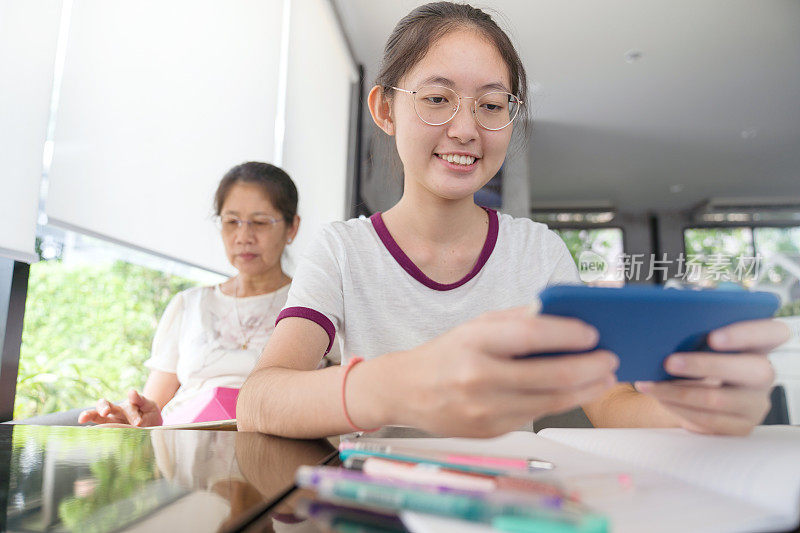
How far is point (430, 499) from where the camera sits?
0.81 feet

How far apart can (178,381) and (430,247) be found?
95 cm

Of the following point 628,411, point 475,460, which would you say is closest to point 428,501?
point 475,460

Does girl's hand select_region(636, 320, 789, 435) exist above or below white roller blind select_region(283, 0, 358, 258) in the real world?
below

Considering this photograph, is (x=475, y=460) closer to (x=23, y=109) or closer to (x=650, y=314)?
(x=650, y=314)

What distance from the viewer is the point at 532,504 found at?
23 cm

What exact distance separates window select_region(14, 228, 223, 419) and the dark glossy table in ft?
4.43

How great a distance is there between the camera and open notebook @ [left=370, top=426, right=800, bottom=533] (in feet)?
0.89

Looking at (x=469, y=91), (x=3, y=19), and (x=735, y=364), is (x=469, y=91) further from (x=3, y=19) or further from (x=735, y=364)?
(x=3, y=19)

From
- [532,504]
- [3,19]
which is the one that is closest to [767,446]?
[532,504]

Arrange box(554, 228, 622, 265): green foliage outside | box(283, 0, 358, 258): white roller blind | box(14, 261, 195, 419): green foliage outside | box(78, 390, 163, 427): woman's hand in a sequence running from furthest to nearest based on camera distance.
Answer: box(554, 228, 622, 265): green foliage outside, box(283, 0, 358, 258): white roller blind, box(14, 261, 195, 419): green foliage outside, box(78, 390, 163, 427): woman's hand

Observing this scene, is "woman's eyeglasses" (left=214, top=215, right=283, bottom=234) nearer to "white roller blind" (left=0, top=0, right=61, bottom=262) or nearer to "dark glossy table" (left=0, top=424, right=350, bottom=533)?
"white roller blind" (left=0, top=0, right=61, bottom=262)

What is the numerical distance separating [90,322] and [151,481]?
2.78 meters

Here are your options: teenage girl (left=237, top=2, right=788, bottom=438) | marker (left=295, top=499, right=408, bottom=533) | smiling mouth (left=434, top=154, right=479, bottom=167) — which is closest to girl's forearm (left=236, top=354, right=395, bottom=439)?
teenage girl (left=237, top=2, right=788, bottom=438)

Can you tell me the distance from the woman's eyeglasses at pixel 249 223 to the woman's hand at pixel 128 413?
0.62 metres
